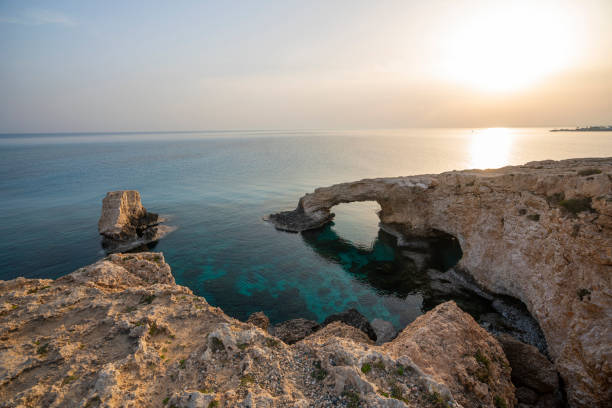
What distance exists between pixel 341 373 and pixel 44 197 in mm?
73439

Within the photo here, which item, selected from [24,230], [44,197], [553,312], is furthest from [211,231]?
[44,197]

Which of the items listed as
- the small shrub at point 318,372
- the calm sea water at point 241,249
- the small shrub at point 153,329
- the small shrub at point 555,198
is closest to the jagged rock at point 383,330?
the calm sea water at point 241,249

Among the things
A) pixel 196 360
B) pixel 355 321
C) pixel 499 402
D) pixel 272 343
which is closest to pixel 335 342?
pixel 272 343

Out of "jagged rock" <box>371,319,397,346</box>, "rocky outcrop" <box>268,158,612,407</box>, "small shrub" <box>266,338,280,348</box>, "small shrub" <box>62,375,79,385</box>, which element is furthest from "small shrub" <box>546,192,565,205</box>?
"small shrub" <box>62,375,79,385</box>

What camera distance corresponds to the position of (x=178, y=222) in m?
43.3

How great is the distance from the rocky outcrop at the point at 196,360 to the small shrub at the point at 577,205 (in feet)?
37.1

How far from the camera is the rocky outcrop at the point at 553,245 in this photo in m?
13.9

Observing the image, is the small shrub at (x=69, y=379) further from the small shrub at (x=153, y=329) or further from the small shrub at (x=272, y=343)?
the small shrub at (x=272, y=343)

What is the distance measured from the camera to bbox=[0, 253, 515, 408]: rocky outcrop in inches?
316

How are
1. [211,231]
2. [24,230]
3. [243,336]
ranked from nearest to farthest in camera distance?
[243,336], [24,230], [211,231]

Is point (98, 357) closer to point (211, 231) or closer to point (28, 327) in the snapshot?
point (28, 327)

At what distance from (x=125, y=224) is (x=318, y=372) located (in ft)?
127

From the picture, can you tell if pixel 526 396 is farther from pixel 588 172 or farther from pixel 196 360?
pixel 196 360

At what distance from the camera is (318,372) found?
30.2 feet
